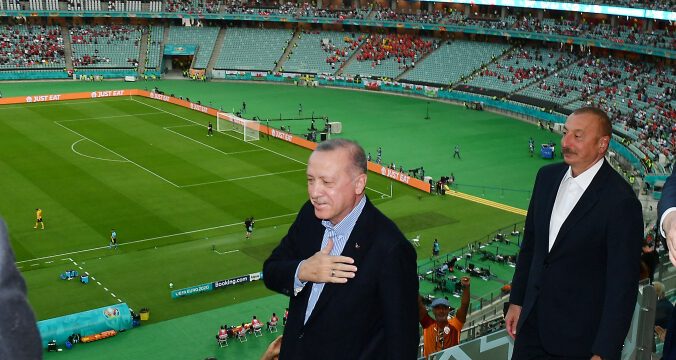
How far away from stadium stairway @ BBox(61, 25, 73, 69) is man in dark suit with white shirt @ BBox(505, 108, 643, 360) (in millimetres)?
91953

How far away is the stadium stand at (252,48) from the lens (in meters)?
95.5

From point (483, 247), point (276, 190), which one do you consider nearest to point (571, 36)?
point (276, 190)

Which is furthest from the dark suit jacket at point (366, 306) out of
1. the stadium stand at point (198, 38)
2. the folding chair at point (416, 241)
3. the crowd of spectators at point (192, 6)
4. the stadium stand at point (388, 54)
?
the crowd of spectators at point (192, 6)

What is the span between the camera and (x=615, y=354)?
722 cm

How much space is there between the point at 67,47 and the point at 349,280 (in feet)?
318

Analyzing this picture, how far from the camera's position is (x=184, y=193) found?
48469mm

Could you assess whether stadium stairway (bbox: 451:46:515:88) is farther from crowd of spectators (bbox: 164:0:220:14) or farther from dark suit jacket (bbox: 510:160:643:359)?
dark suit jacket (bbox: 510:160:643:359)

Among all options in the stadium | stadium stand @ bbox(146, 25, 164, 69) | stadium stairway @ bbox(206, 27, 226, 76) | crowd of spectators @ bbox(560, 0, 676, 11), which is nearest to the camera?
the stadium

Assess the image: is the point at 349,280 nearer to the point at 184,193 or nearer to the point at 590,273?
the point at 590,273

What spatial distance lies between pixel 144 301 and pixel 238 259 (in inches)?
237

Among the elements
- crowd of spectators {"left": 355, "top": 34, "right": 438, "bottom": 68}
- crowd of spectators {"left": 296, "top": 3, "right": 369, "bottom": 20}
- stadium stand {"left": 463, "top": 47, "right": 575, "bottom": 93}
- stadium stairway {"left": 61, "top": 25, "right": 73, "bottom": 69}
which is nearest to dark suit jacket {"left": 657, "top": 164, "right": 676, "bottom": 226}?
stadium stand {"left": 463, "top": 47, "right": 575, "bottom": 93}

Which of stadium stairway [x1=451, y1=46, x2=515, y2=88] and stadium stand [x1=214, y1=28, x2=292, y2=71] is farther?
stadium stand [x1=214, y1=28, x2=292, y2=71]

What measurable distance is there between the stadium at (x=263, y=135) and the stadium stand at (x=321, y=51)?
0.28 m

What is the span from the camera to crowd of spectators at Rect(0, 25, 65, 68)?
91062 millimetres
